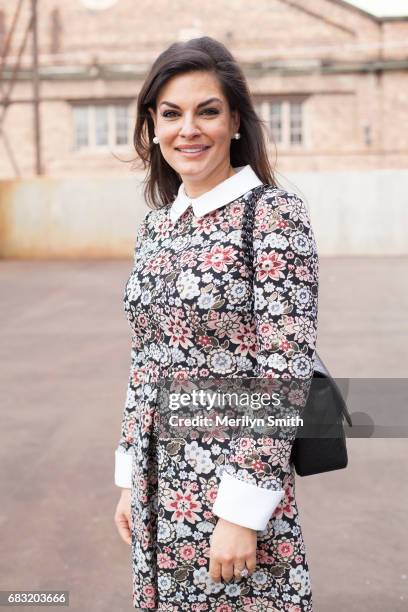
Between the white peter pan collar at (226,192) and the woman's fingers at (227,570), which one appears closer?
the woman's fingers at (227,570)

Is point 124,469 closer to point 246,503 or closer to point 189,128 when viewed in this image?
point 246,503

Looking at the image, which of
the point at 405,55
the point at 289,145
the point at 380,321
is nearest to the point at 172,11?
the point at 289,145

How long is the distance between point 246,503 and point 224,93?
83cm

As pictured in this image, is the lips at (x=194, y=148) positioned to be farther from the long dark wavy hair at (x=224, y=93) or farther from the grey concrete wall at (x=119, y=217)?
the grey concrete wall at (x=119, y=217)

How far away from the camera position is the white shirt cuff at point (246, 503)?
140cm

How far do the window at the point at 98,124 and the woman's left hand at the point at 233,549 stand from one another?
76.8 ft

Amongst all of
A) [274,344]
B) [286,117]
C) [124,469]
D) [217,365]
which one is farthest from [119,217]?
[286,117]

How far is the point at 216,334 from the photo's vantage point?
1511mm

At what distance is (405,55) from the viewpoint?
23.3 m

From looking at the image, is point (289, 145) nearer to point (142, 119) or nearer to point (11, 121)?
point (11, 121)

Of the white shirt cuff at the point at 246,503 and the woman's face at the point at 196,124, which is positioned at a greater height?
the woman's face at the point at 196,124

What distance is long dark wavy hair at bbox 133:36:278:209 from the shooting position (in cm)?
156

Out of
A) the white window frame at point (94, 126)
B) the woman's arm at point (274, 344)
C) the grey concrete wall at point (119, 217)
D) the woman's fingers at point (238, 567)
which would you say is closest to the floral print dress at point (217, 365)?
the woman's arm at point (274, 344)

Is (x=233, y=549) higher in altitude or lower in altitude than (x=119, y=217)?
lower
